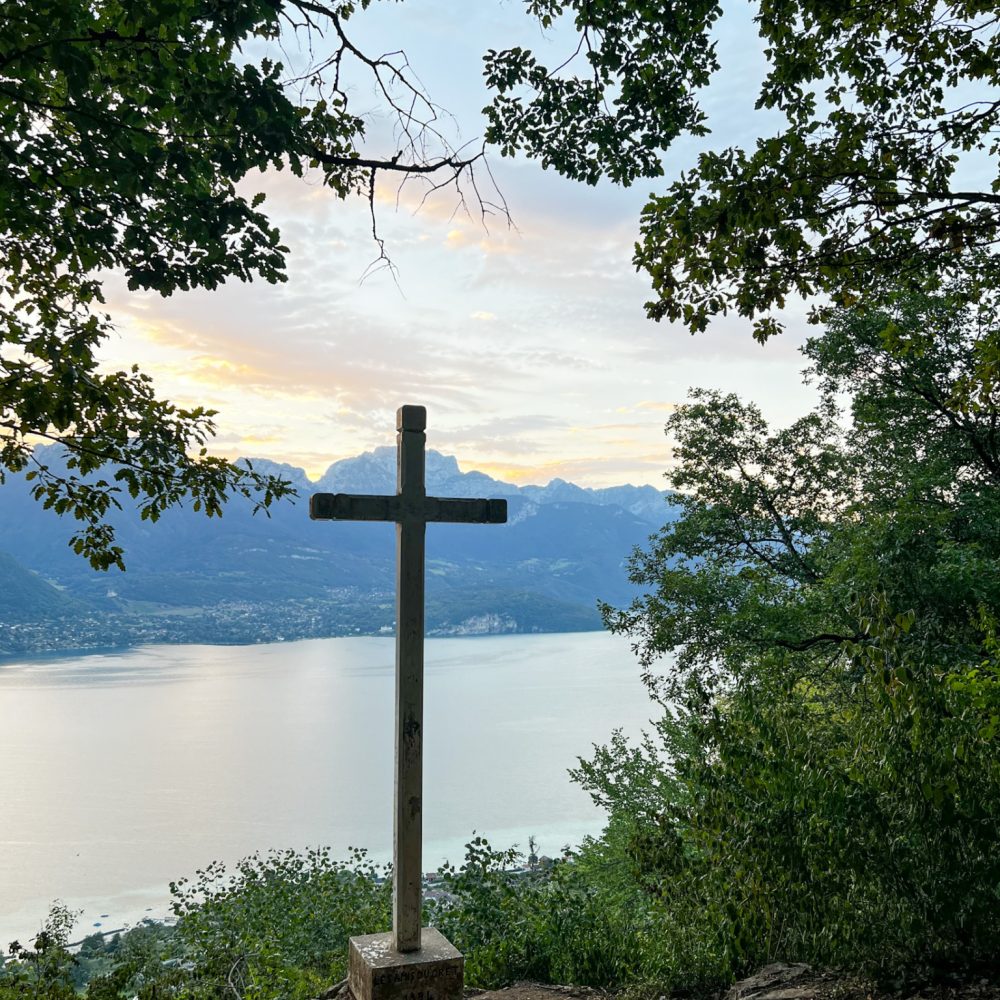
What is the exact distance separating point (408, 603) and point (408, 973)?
160cm

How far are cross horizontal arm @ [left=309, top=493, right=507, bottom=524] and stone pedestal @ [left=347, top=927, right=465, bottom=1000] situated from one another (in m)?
1.94

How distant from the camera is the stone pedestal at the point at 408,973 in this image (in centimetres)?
354

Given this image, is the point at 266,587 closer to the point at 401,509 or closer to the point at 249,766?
the point at 249,766

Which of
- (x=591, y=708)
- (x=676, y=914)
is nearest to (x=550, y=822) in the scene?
(x=591, y=708)

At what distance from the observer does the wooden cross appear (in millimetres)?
3791

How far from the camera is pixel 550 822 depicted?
39.3 meters

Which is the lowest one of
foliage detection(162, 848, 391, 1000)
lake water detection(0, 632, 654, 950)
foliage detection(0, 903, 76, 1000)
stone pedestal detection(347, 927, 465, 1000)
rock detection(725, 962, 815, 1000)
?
lake water detection(0, 632, 654, 950)

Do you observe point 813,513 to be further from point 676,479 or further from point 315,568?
point 315,568

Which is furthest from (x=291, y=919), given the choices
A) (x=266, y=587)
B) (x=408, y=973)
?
(x=266, y=587)

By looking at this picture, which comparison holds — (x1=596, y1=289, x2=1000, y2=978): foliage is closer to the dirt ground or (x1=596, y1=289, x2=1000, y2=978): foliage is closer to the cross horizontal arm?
the dirt ground

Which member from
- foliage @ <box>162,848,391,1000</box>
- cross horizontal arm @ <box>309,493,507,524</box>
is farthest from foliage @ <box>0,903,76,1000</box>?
cross horizontal arm @ <box>309,493,507,524</box>

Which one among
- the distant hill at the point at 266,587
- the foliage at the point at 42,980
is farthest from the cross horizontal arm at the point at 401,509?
the distant hill at the point at 266,587

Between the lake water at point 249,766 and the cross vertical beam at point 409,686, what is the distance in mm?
30627

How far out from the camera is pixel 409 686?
389cm
